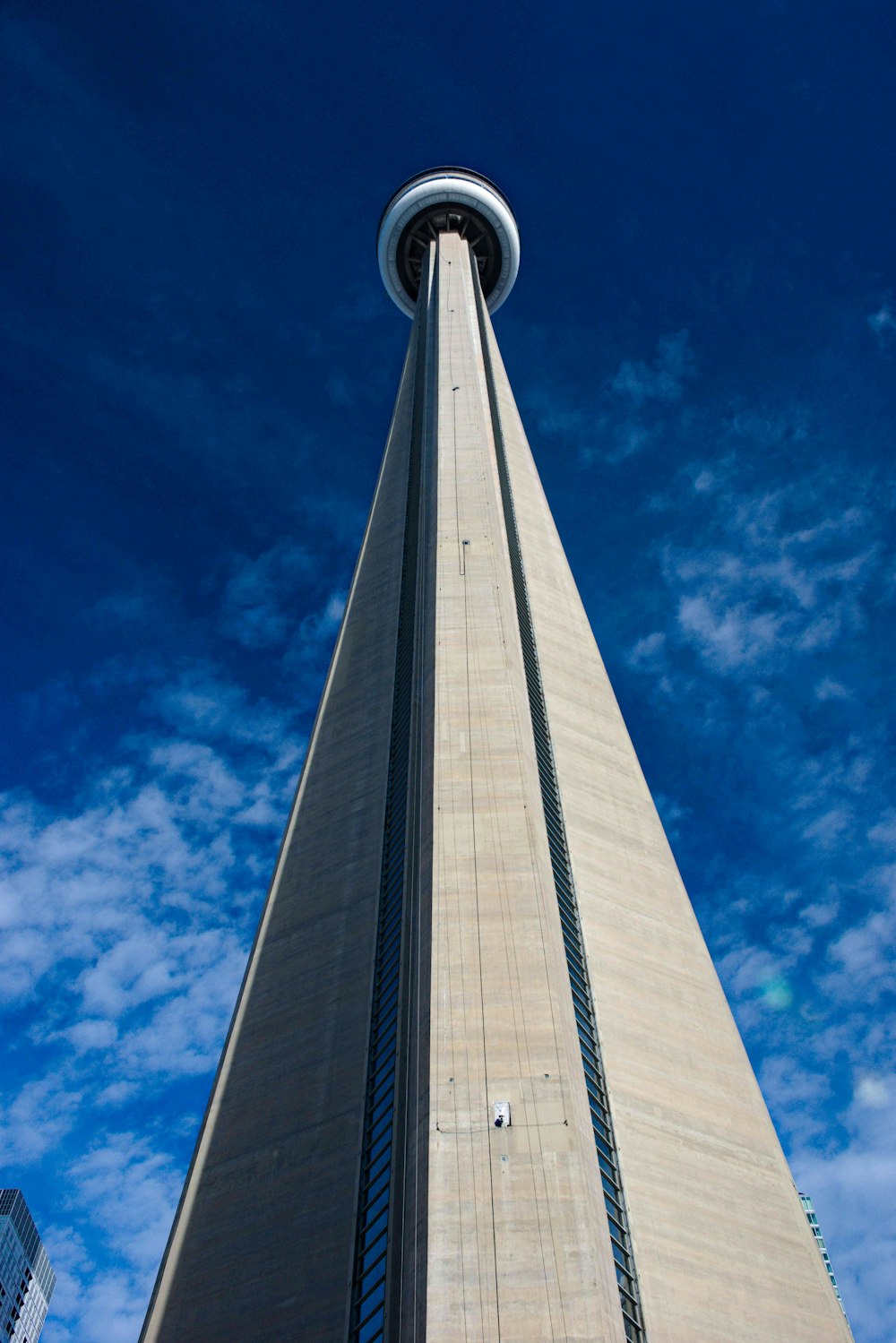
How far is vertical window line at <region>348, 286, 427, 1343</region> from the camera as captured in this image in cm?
1714

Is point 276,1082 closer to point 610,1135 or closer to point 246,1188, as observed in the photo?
point 246,1188

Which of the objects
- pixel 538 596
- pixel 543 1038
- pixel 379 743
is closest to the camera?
pixel 543 1038

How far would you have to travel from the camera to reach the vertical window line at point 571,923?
18141 mm

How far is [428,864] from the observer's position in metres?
21.1

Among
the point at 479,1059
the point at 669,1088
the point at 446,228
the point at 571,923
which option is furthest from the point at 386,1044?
the point at 446,228

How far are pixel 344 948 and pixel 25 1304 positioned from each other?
285 feet

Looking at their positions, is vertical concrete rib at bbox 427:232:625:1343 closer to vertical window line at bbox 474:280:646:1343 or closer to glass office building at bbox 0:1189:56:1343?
vertical window line at bbox 474:280:646:1343

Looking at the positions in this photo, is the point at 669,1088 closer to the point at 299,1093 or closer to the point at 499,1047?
the point at 499,1047

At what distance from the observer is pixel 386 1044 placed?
22.0 metres

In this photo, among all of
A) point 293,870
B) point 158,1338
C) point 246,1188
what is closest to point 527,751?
point 293,870

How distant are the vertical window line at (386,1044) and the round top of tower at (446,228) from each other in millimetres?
32175

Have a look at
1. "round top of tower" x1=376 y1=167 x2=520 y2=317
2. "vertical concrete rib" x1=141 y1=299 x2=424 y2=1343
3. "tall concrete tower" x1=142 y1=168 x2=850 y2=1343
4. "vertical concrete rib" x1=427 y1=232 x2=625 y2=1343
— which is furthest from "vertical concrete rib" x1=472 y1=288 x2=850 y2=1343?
"round top of tower" x1=376 y1=167 x2=520 y2=317

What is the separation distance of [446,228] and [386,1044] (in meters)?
52.0

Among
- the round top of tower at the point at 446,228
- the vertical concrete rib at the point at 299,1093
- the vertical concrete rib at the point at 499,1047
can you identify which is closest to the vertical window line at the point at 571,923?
the vertical concrete rib at the point at 499,1047
